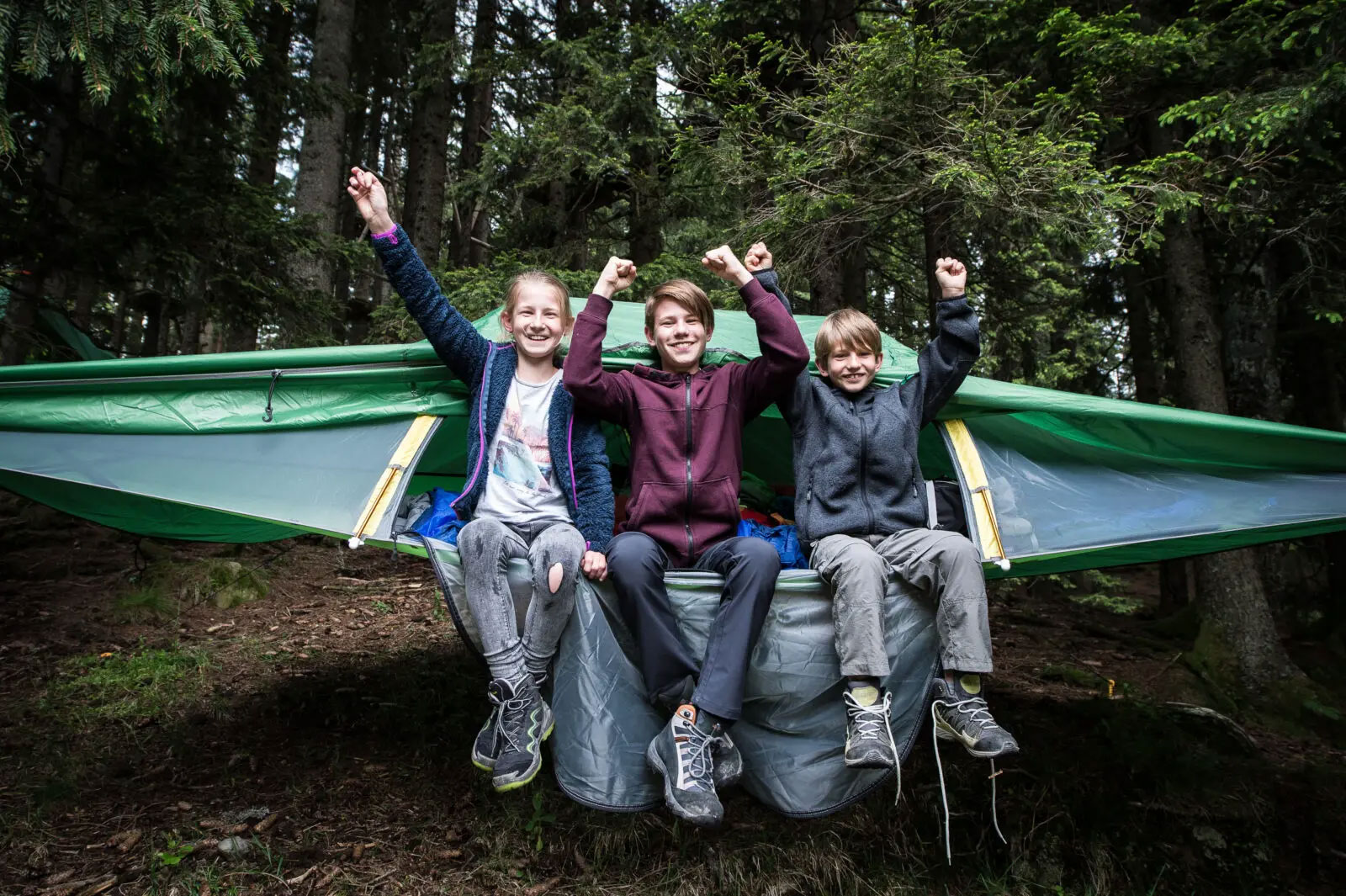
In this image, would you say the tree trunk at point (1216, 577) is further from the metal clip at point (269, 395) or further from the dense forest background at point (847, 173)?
the metal clip at point (269, 395)

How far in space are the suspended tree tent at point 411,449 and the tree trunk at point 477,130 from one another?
3496 millimetres

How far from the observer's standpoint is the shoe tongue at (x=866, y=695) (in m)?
1.98

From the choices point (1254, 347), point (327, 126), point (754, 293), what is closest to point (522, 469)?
point (754, 293)

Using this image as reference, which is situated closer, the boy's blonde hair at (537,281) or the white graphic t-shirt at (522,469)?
the white graphic t-shirt at (522,469)

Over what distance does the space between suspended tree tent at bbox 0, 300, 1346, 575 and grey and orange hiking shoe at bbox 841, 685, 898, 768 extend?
591 mm

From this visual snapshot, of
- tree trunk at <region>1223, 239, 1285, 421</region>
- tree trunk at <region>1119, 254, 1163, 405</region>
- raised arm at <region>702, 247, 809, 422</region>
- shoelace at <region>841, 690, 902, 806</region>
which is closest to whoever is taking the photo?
shoelace at <region>841, 690, 902, 806</region>

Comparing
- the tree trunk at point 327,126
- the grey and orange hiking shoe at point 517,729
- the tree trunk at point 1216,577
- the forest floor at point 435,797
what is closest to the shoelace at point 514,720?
the grey and orange hiking shoe at point 517,729

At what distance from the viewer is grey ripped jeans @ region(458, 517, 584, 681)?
6.60 feet

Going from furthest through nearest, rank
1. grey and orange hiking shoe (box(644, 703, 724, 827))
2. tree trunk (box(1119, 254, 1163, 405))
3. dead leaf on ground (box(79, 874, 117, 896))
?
1. tree trunk (box(1119, 254, 1163, 405))
2. dead leaf on ground (box(79, 874, 117, 896))
3. grey and orange hiking shoe (box(644, 703, 724, 827))

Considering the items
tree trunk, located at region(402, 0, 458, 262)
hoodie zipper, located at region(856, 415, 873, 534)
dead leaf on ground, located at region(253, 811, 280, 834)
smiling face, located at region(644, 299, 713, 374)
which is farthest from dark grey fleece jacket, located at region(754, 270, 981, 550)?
tree trunk, located at region(402, 0, 458, 262)

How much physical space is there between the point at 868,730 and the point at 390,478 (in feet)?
4.77

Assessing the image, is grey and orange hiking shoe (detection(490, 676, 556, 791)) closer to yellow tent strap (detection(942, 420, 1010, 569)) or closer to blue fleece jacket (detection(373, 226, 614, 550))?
blue fleece jacket (detection(373, 226, 614, 550))

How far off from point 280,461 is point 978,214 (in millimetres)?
2790

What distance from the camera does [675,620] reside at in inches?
82.1
